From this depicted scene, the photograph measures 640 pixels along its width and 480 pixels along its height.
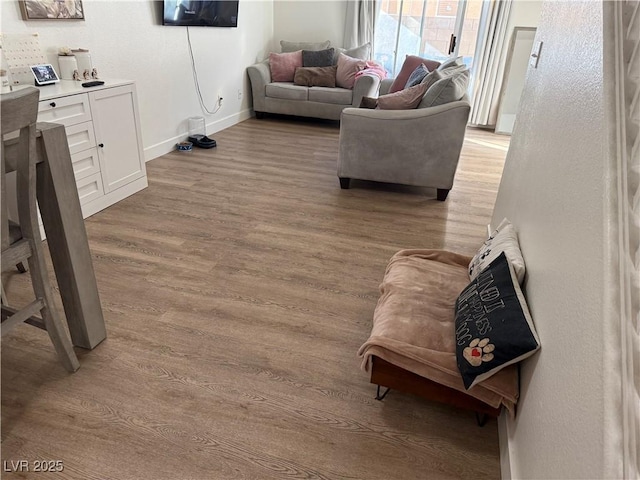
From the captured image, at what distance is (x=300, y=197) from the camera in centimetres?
346

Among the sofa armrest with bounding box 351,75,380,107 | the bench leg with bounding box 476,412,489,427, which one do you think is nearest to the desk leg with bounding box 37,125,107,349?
the bench leg with bounding box 476,412,489,427

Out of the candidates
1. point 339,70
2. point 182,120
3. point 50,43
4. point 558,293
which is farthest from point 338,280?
point 339,70

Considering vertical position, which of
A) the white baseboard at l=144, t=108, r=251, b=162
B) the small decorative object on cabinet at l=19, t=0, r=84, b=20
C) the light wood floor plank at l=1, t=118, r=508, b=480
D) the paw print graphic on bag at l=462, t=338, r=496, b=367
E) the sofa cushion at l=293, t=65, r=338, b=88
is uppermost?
the small decorative object on cabinet at l=19, t=0, r=84, b=20

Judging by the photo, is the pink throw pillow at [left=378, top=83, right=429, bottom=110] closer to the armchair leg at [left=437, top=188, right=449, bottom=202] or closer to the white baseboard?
the armchair leg at [left=437, top=188, right=449, bottom=202]

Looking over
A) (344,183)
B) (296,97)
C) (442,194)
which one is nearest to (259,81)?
(296,97)

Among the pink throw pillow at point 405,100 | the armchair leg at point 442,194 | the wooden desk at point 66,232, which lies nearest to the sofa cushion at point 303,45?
the pink throw pillow at point 405,100

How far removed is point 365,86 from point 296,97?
0.92m

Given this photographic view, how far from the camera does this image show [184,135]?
466 cm

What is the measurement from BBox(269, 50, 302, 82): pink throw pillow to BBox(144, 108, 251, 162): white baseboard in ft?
2.00

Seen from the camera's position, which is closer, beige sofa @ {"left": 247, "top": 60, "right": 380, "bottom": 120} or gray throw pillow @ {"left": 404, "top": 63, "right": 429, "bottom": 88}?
gray throw pillow @ {"left": 404, "top": 63, "right": 429, "bottom": 88}

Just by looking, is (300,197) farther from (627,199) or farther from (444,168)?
(627,199)

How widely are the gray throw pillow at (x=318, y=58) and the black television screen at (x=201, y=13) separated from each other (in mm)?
1048

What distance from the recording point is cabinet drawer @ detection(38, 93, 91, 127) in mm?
2512

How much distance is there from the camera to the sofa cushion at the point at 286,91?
5508 millimetres
